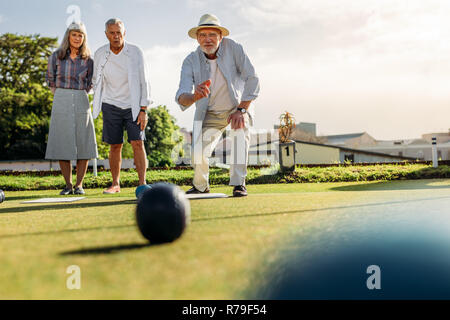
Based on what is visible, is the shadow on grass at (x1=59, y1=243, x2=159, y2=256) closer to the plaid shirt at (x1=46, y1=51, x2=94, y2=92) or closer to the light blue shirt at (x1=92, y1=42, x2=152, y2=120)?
the light blue shirt at (x1=92, y1=42, x2=152, y2=120)

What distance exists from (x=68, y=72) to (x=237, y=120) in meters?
2.71

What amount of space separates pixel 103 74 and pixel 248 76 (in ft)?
6.86

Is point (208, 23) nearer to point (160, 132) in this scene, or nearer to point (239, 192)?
point (239, 192)

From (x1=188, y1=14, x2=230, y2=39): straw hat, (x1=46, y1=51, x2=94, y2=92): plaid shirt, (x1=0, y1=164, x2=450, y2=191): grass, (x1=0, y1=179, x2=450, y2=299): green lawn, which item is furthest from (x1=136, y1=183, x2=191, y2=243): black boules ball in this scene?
(x1=0, y1=164, x2=450, y2=191): grass

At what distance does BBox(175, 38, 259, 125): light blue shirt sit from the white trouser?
0.17 meters

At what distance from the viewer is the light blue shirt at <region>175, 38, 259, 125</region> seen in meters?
4.86

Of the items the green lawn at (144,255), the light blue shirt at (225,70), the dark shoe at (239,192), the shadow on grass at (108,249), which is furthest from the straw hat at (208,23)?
the shadow on grass at (108,249)

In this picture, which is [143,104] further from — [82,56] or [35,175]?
[35,175]

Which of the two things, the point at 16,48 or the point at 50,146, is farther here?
the point at 16,48

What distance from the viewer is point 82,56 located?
5.69 metres

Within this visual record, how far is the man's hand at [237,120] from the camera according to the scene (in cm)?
469

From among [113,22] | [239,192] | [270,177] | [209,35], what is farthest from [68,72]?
[270,177]

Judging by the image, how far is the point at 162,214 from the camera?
2.06 m
